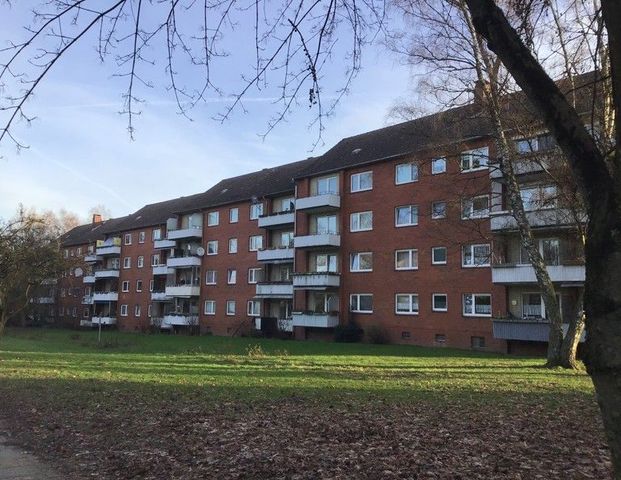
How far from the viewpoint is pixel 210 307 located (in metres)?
53.9

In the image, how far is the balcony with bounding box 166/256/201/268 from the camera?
55250 millimetres

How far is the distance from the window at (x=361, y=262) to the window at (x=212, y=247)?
18.1 meters

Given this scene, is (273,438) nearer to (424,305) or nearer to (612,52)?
(612,52)

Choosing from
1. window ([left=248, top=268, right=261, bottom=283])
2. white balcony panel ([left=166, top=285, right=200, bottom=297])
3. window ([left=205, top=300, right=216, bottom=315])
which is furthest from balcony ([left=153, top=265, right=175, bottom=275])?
window ([left=248, top=268, right=261, bottom=283])

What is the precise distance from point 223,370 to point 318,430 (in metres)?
8.95

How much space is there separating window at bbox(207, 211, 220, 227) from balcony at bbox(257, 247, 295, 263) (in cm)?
931

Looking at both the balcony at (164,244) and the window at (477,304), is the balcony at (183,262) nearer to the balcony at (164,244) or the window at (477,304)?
the balcony at (164,244)

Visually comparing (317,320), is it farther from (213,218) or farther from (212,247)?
(213,218)

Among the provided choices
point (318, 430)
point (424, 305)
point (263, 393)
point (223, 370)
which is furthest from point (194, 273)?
point (318, 430)

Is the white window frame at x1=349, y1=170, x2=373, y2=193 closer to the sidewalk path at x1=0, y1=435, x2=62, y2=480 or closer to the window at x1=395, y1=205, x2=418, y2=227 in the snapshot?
the window at x1=395, y1=205, x2=418, y2=227

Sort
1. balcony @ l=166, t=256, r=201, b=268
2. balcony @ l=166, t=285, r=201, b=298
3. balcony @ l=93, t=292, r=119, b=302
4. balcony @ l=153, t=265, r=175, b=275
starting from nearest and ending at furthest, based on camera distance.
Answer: balcony @ l=166, t=285, r=201, b=298, balcony @ l=166, t=256, r=201, b=268, balcony @ l=153, t=265, r=175, b=275, balcony @ l=93, t=292, r=119, b=302

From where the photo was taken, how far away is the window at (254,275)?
4884 cm

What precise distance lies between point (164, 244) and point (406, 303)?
106 feet

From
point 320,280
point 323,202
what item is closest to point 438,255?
Result: point 320,280
